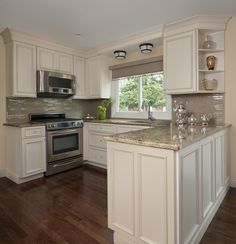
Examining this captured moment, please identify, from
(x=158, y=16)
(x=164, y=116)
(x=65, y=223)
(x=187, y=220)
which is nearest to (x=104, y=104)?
(x=164, y=116)

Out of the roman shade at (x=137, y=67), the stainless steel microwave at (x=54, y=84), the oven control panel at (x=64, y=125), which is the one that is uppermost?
the roman shade at (x=137, y=67)

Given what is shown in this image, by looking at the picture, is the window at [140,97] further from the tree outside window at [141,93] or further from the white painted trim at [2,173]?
the white painted trim at [2,173]

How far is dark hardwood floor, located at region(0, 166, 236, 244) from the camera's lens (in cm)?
182

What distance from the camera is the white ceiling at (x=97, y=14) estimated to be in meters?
2.41

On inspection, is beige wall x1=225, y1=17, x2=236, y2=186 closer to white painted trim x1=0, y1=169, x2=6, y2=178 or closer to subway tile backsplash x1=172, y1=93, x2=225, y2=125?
subway tile backsplash x1=172, y1=93, x2=225, y2=125

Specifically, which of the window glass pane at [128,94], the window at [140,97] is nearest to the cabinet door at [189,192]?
the window at [140,97]

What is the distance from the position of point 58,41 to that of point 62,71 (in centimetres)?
54

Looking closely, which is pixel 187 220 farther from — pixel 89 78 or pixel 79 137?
pixel 89 78

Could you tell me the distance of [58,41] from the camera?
373 centimetres

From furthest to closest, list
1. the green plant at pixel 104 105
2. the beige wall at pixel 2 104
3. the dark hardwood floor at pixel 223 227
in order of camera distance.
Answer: the green plant at pixel 104 105 → the beige wall at pixel 2 104 → the dark hardwood floor at pixel 223 227

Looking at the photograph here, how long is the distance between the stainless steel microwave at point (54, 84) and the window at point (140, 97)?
3.25 feet

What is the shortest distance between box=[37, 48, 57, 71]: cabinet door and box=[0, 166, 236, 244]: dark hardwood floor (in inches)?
77.5

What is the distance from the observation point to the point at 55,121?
3.60 m

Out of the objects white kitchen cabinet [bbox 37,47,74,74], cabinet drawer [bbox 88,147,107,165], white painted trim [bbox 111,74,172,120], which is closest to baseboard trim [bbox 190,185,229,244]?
white painted trim [bbox 111,74,172,120]
